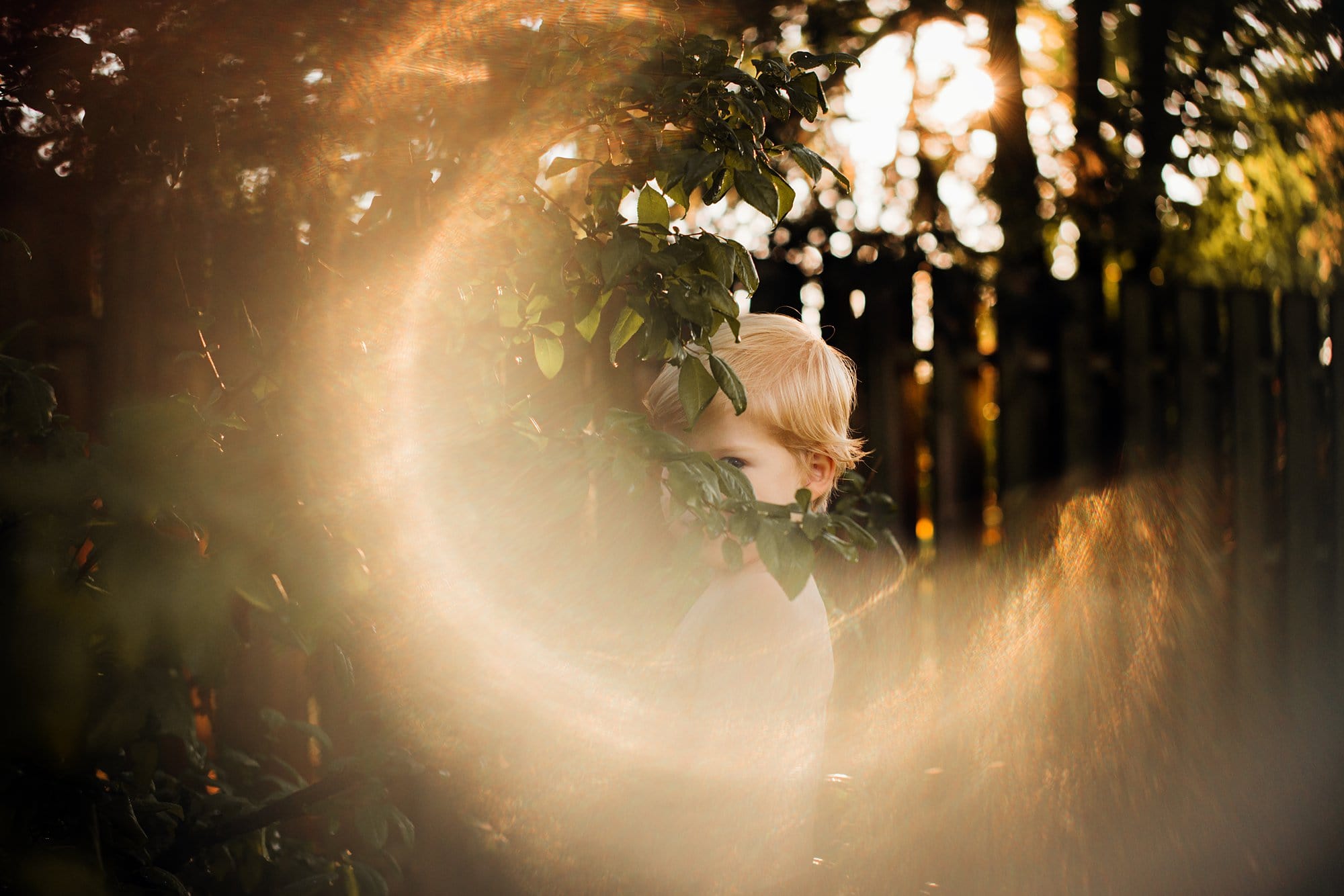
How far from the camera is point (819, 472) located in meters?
1.96

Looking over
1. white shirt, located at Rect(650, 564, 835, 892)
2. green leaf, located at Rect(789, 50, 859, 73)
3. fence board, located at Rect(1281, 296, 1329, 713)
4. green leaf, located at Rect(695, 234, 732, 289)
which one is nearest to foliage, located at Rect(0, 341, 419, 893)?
green leaf, located at Rect(695, 234, 732, 289)

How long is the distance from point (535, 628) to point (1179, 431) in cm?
380

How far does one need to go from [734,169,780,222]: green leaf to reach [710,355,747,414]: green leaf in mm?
187

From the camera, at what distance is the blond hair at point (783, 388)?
181cm

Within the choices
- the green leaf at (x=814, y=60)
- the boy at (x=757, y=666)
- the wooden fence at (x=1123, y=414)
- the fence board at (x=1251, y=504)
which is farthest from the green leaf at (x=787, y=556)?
the fence board at (x=1251, y=504)

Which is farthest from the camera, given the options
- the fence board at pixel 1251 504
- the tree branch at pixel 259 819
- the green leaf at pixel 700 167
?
the fence board at pixel 1251 504

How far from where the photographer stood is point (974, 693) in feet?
10.3

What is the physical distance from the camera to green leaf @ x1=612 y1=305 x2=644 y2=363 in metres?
1.20

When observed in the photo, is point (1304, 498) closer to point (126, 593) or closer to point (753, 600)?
point (753, 600)

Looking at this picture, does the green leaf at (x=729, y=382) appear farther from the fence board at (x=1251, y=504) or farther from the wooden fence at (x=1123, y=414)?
the fence board at (x=1251, y=504)

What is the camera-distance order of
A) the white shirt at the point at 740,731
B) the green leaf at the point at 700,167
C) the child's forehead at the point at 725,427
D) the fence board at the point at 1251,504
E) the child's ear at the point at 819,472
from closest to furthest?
the green leaf at the point at 700,167 < the white shirt at the point at 740,731 < the child's forehead at the point at 725,427 < the child's ear at the point at 819,472 < the fence board at the point at 1251,504

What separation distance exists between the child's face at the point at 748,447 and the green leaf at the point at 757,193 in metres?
0.69

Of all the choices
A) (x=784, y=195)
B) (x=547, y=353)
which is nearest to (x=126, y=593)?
(x=547, y=353)

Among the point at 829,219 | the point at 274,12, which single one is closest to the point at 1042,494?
the point at 829,219
